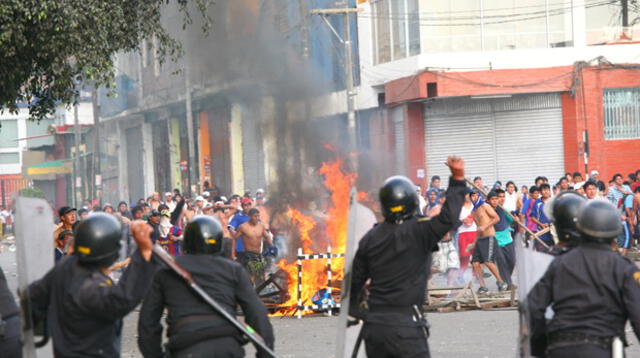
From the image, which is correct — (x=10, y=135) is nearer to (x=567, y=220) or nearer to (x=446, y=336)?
(x=446, y=336)

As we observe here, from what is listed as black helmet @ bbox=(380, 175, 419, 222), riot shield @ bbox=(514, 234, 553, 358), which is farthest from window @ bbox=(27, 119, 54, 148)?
riot shield @ bbox=(514, 234, 553, 358)

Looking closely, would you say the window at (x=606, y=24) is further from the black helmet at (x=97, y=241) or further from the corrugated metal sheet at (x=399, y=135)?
the black helmet at (x=97, y=241)

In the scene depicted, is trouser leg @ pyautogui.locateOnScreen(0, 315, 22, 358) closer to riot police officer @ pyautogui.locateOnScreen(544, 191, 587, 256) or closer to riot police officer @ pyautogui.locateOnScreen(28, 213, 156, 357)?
riot police officer @ pyautogui.locateOnScreen(28, 213, 156, 357)

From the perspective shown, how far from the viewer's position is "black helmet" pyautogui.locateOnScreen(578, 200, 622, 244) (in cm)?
505

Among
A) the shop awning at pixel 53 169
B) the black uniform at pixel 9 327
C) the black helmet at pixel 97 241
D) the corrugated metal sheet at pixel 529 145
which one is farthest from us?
the shop awning at pixel 53 169

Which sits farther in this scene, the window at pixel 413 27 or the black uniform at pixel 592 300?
the window at pixel 413 27

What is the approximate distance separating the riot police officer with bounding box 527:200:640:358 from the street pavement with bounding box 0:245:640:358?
4.70 metres

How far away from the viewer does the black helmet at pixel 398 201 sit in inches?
231

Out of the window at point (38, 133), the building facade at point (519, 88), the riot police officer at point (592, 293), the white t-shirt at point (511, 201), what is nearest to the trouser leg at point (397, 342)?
the riot police officer at point (592, 293)

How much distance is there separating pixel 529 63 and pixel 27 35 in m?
19.9

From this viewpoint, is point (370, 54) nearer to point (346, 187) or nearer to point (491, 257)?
point (346, 187)

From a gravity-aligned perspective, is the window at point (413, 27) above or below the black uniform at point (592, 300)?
above

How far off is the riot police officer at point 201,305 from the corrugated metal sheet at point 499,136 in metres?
25.1

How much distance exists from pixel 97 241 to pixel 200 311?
633mm
